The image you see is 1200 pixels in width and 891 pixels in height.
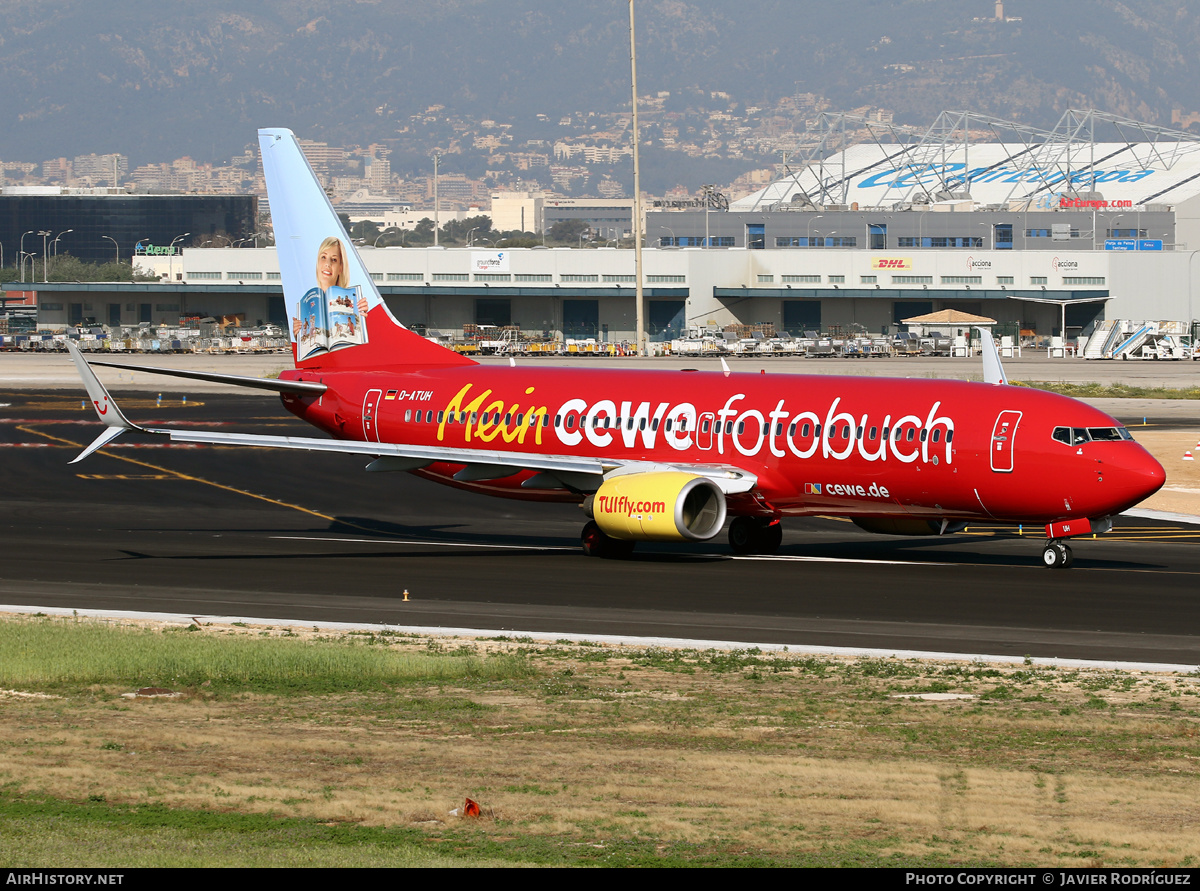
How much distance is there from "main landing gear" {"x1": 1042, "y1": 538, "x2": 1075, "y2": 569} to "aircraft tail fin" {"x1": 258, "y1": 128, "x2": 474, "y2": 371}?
52.7 feet

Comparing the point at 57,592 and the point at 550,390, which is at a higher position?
the point at 550,390

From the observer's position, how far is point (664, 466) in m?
35.3

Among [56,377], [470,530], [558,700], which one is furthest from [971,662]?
[56,377]

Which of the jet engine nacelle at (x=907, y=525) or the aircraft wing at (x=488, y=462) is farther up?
the aircraft wing at (x=488, y=462)

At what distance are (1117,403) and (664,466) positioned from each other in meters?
58.3

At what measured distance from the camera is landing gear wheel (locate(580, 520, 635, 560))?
35938 millimetres

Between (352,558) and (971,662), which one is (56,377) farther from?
(971,662)

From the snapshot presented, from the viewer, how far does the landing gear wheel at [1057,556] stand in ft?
110

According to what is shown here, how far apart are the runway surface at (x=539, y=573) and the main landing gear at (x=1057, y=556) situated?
0.49 m

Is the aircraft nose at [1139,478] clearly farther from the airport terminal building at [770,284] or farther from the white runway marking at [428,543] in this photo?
the airport terminal building at [770,284]

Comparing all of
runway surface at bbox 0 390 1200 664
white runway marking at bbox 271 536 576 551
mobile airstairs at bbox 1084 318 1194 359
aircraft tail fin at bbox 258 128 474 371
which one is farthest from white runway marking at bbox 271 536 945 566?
mobile airstairs at bbox 1084 318 1194 359

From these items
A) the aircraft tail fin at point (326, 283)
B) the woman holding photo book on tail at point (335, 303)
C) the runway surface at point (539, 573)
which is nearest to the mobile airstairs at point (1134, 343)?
the runway surface at point (539, 573)

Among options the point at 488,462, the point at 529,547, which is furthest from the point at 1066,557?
the point at 488,462

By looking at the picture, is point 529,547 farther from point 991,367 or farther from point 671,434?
point 991,367
